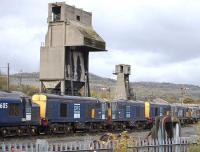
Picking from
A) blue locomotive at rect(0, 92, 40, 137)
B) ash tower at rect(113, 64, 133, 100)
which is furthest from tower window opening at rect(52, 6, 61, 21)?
blue locomotive at rect(0, 92, 40, 137)

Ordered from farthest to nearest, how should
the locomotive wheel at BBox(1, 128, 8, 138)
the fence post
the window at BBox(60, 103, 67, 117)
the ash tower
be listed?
1. the ash tower
2. the window at BBox(60, 103, 67, 117)
3. the locomotive wheel at BBox(1, 128, 8, 138)
4. the fence post

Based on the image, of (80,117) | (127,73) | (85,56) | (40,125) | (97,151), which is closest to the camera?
(97,151)

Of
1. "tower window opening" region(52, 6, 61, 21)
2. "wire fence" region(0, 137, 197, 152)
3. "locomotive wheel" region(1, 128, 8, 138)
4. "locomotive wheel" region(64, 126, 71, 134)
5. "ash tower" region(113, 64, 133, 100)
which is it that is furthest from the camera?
"ash tower" region(113, 64, 133, 100)

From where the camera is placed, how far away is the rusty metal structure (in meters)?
71.9

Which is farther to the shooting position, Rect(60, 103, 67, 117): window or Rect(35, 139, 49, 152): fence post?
Rect(60, 103, 67, 117): window

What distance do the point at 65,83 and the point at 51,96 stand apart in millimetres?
28865

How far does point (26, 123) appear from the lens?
38000 millimetres

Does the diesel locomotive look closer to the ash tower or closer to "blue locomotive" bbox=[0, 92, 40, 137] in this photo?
"blue locomotive" bbox=[0, 92, 40, 137]

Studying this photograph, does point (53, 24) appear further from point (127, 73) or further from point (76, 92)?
point (127, 73)

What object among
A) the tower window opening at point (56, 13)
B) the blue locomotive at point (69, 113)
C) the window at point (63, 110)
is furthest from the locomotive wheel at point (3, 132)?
the tower window opening at point (56, 13)

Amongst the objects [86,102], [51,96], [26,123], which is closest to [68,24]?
[86,102]

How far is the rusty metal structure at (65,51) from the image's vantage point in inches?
2832

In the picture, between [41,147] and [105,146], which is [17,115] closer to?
[105,146]

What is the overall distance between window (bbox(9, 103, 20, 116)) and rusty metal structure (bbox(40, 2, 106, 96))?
32.6 metres
